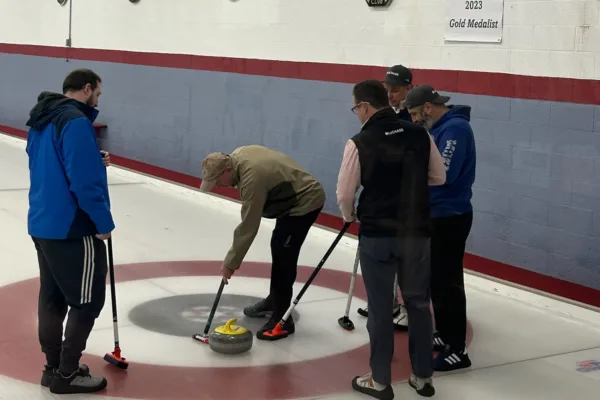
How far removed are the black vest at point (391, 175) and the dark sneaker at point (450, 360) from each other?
1.09m

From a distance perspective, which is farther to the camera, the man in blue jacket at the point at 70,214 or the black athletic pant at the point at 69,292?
the black athletic pant at the point at 69,292

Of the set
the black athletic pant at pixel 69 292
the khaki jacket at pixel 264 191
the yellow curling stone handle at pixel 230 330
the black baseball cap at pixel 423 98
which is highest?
the black baseball cap at pixel 423 98

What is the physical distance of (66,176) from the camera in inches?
197

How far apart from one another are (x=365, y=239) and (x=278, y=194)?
1140mm

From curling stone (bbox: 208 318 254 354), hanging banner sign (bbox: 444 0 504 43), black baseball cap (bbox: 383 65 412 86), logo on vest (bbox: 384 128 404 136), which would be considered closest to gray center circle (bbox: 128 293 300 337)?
curling stone (bbox: 208 318 254 354)

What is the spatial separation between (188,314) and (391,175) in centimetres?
249

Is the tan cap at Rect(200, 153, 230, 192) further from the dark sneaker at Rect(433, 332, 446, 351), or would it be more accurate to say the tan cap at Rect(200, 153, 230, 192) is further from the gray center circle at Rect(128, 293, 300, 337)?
the dark sneaker at Rect(433, 332, 446, 351)

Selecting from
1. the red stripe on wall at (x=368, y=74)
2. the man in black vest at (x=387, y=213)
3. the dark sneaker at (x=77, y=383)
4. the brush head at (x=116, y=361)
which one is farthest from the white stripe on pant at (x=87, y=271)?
the red stripe on wall at (x=368, y=74)

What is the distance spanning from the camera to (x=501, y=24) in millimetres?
8305

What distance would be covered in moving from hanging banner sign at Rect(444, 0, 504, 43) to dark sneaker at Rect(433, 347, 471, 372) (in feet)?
11.5

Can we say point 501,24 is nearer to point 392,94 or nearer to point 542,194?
point 542,194

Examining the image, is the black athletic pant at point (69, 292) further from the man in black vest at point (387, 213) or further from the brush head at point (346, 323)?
the brush head at point (346, 323)

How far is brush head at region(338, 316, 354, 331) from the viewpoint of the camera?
264 inches

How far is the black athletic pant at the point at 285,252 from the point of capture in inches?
248
